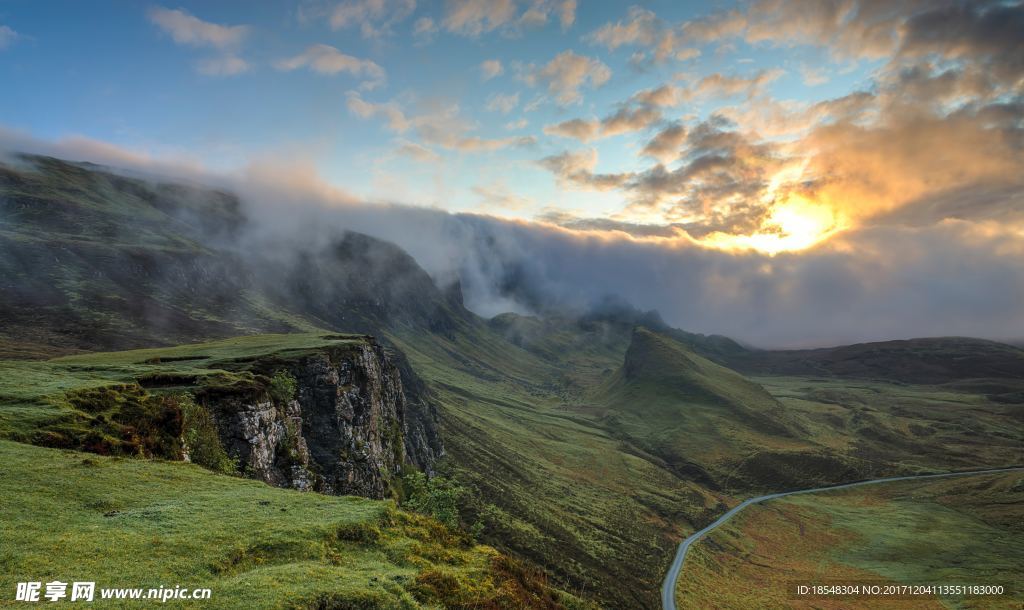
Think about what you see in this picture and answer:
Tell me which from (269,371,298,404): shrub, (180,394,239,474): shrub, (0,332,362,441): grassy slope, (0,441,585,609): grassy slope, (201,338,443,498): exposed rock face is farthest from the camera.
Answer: (269,371,298,404): shrub

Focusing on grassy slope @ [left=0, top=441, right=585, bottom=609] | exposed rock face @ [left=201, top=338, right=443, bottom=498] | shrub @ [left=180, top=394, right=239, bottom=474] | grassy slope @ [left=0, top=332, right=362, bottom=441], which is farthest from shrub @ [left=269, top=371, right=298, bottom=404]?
grassy slope @ [left=0, top=441, right=585, bottom=609]

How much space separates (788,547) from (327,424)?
558 feet

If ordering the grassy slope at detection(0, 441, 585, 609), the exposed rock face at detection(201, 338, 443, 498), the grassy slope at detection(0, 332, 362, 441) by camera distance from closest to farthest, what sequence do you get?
1. the grassy slope at detection(0, 441, 585, 609)
2. the grassy slope at detection(0, 332, 362, 441)
3. the exposed rock face at detection(201, 338, 443, 498)

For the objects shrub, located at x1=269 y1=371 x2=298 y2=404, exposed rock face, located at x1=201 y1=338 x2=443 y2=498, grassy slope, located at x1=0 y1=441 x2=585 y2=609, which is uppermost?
grassy slope, located at x1=0 y1=441 x2=585 y2=609

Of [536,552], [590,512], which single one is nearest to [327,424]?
[536,552]

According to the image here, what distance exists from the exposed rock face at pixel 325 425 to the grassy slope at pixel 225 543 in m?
14.8

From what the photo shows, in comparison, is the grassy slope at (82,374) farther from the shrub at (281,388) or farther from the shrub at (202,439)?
the shrub at (202,439)

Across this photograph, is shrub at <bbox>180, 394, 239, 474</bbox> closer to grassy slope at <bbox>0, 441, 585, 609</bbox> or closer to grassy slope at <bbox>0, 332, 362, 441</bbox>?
grassy slope at <bbox>0, 441, 585, 609</bbox>

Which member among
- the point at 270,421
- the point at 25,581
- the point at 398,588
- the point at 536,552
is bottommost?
the point at 536,552

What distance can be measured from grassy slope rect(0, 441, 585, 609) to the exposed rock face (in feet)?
48.6

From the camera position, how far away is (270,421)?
191ft

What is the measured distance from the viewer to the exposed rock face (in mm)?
53375

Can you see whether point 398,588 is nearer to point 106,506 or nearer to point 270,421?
point 106,506

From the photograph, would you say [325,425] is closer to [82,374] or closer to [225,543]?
[82,374]
